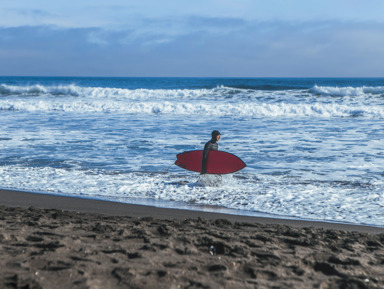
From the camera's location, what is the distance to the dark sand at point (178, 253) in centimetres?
295

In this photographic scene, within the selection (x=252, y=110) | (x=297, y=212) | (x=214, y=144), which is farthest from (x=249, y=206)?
(x=252, y=110)

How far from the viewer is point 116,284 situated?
9.34 ft

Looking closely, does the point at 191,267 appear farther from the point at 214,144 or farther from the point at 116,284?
the point at 214,144

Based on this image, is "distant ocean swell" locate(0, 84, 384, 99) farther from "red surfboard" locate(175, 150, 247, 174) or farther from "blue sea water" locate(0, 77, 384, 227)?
"red surfboard" locate(175, 150, 247, 174)

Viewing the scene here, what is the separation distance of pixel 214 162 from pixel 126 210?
2125 mm

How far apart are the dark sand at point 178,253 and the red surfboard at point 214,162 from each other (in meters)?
2.30

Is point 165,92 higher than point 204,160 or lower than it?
lower

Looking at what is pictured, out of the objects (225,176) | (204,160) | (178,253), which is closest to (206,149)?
(204,160)

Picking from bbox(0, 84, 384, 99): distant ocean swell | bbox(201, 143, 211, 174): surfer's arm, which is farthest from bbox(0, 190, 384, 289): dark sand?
bbox(0, 84, 384, 99): distant ocean swell

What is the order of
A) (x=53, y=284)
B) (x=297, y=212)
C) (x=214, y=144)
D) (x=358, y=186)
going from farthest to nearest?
(x=214, y=144) → (x=358, y=186) → (x=297, y=212) → (x=53, y=284)

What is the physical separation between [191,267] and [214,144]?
4603 millimetres

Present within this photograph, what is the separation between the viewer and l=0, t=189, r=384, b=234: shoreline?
5195mm

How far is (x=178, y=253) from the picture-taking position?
3.52m

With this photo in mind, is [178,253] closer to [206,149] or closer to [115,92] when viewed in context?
[206,149]
